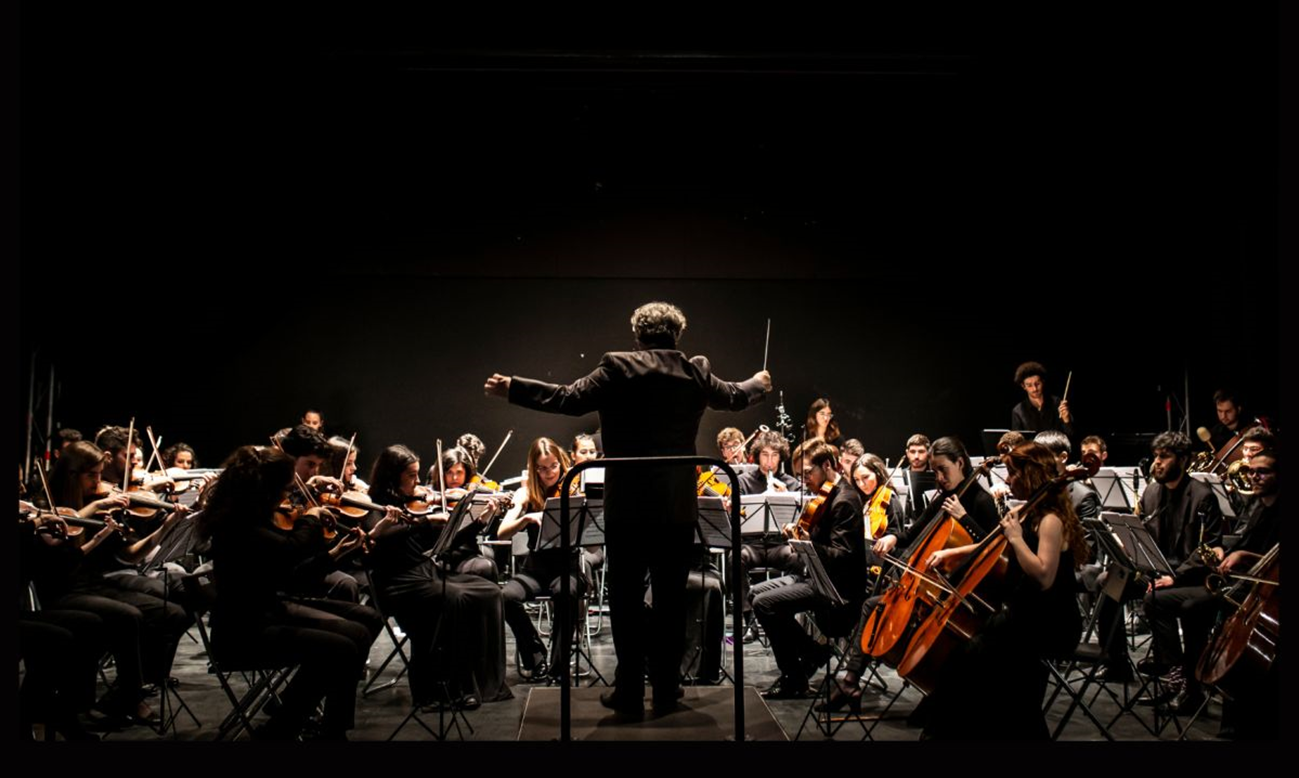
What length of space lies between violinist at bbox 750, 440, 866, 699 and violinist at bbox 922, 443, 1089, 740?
99cm

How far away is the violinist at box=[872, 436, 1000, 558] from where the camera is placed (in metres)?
4.21

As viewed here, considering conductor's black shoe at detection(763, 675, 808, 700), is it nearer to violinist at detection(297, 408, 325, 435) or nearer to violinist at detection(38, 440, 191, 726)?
violinist at detection(38, 440, 191, 726)

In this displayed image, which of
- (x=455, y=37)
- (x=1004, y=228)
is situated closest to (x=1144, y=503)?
(x=1004, y=228)

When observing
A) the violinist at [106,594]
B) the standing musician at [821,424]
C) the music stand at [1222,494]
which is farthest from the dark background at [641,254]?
the violinist at [106,594]

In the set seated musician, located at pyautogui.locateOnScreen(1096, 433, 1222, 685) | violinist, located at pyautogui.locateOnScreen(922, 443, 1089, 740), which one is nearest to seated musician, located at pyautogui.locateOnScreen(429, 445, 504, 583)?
violinist, located at pyautogui.locateOnScreen(922, 443, 1089, 740)

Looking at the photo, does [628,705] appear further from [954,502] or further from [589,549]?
[589,549]

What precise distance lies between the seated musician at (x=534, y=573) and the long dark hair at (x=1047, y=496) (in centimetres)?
241

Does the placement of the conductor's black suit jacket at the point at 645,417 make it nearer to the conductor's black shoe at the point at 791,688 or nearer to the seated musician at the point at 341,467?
the conductor's black shoe at the point at 791,688

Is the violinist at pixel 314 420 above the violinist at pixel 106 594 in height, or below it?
above

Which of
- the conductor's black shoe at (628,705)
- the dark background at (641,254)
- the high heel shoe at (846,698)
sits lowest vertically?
the high heel shoe at (846,698)

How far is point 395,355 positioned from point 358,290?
29.9 inches

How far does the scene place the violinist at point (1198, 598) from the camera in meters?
4.55

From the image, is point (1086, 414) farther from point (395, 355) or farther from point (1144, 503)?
point (395, 355)

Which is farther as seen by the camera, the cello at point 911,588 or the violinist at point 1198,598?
the violinist at point 1198,598
